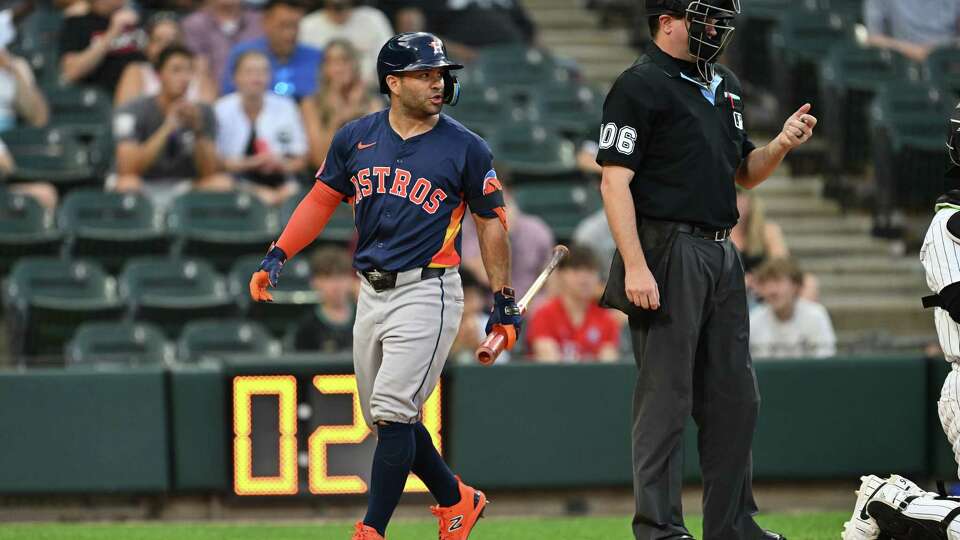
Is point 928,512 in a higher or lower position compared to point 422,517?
higher

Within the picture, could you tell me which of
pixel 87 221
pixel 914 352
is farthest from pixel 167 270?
pixel 914 352

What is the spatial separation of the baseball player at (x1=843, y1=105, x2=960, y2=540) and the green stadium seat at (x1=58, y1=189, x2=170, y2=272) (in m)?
5.64

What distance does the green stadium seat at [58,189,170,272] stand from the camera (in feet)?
32.9

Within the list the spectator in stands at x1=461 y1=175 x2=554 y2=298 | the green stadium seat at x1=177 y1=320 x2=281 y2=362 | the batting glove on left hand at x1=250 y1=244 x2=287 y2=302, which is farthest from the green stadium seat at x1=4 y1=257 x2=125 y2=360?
the batting glove on left hand at x1=250 y1=244 x2=287 y2=302

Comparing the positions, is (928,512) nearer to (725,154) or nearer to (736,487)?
(736,487)

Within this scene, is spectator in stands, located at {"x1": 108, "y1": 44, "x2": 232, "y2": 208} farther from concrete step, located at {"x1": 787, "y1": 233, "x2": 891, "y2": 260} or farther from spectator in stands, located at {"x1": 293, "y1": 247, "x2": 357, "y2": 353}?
concrete step, located at {"x1": 787, "y1": 233, "x2": 891, "y2": 260}

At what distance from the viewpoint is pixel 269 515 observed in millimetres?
7895

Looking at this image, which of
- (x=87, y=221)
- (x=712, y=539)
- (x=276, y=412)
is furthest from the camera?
(x=87, y=221)

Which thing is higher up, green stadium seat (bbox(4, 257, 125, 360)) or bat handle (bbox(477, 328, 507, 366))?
bat handle (bbox(477, 328, 507, 366))

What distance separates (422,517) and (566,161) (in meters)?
4.14

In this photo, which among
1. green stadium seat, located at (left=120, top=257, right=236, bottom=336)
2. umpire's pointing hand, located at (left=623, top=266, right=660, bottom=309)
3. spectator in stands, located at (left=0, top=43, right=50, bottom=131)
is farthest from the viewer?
spectator in stands, located at (left=0, top=43, right=50, bottom=131)

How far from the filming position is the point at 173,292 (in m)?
9.58

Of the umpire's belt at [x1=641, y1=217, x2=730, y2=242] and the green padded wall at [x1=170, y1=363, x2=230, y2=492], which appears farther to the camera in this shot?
the green padded wall at [x1=170, y1=363, x2=230, y2=492]

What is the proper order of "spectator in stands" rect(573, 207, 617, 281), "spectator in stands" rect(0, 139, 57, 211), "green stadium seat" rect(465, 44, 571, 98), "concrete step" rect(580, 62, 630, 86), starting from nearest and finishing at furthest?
"spectator in stands" rect(573, 207, 617, 281)
"spectator in stands" rect(0, 139, 57, 211)
"green stadium seat" rect(465, 44, 571, 98)
"concrete step" rect(580, 62, 630, 86)
